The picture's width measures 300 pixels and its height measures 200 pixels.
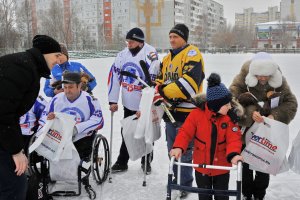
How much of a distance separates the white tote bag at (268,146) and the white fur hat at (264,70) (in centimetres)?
37

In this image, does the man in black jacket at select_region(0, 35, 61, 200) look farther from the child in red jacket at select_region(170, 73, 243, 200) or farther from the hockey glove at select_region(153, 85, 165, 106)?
the hockey glove at select_region(153, 85, 165, 106)

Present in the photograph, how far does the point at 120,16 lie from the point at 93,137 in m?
81.1

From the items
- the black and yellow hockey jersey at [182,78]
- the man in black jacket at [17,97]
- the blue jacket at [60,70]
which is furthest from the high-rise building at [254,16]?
the man in black jacket at [17,97]

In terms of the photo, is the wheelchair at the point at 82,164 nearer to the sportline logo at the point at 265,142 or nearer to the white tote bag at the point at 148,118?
the white tote bag at the point at 148,118

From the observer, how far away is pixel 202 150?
2.83 meters

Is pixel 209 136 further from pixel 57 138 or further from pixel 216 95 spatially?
pixel 57 138

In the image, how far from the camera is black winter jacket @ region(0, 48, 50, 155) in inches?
84.2

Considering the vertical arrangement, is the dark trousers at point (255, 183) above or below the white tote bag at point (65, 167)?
below

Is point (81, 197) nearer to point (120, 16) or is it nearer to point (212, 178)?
point (212, 178)

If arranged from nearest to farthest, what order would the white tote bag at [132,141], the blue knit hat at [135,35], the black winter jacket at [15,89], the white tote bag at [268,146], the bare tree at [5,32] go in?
the black winter jacket at [15,89] → the white tote bag at [268,146] → the white tote bag at [132,141] → the blue knit hat at [135,35] → the bare tree at [5,32]

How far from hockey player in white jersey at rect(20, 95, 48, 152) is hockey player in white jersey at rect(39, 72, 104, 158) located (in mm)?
224

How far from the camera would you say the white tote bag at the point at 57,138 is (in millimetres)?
3492

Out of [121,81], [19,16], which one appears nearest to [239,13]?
[19,16]

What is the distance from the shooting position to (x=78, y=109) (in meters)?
3.89
